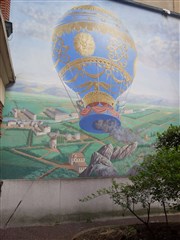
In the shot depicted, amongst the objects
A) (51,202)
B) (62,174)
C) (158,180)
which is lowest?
(51,202)

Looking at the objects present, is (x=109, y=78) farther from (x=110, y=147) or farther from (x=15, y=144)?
(x=15, y=144)

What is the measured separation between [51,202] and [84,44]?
565cm

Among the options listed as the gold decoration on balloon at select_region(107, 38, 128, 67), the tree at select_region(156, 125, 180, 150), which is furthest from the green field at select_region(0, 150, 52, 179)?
the gold decoration on balloon at select_region(107, 38, 128, 67)

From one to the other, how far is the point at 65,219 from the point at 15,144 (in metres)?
2.82

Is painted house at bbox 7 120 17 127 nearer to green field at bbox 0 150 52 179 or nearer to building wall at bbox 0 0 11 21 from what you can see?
green field at bbox 0 150 52 179

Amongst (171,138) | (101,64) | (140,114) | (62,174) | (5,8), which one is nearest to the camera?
(171,138)

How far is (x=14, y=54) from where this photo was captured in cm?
871

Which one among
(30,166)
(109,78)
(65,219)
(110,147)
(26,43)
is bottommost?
(65,219)

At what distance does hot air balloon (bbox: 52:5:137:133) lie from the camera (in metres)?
9.32

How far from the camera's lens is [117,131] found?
31.4 feet

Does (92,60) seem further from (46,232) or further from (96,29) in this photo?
(46,232)

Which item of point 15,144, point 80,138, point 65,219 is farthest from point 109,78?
point 65,219

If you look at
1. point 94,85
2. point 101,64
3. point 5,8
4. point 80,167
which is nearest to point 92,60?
point 101,64

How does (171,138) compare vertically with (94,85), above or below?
below
